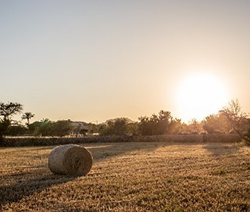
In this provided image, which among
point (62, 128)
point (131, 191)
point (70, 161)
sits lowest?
point (131, 191)

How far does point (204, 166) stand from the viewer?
16984 mm

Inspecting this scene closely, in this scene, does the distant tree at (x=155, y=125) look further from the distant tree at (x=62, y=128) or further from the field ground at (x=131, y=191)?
the field ground at (x=131, y=191)

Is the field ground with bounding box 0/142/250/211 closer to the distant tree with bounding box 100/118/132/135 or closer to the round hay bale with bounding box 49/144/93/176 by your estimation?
the round hay bale with bounding box 49/144/93/176

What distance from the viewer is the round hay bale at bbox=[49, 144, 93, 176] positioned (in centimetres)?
1520

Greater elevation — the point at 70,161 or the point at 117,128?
the point at 117,128

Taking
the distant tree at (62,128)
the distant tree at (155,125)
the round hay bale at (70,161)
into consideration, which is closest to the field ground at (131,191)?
the round hay bale at (70,161)

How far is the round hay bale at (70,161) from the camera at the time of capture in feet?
49.9

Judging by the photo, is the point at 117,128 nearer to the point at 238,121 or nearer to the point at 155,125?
the point at 155,125

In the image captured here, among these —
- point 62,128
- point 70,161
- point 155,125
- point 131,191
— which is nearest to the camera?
point 131,191

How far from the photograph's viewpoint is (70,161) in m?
15.6

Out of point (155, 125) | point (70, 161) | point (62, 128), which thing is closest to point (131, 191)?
point (70, 161)

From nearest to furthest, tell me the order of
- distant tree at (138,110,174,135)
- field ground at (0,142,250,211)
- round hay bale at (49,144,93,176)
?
1. field ground at (0,142,250,211)
2. round hay bale at (49,144,93,176)
3. distant tree at (138,110,174,135)

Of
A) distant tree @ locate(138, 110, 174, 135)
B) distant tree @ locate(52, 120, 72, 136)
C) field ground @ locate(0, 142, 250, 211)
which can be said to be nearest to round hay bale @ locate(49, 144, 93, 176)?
field ground @ locate(0, 142, 250, 211)

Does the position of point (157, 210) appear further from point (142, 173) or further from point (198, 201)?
point (142, 173)
